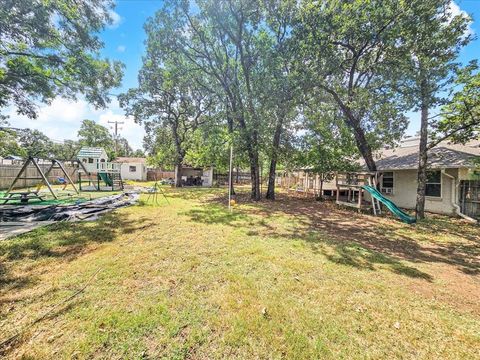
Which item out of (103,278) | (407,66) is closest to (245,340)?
(103,278)

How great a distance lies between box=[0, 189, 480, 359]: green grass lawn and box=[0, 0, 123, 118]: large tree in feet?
16.7

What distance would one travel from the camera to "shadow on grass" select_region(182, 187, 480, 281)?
465 cm

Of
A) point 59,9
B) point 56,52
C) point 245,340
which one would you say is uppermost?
point 59,9

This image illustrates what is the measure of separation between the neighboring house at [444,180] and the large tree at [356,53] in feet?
6.90

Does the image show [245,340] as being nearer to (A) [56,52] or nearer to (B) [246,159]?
(A) [56,52]

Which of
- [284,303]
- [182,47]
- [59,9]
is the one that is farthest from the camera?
[182,47]

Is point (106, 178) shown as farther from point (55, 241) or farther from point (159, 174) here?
point (159, 174)

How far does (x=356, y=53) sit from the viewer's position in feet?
32.6

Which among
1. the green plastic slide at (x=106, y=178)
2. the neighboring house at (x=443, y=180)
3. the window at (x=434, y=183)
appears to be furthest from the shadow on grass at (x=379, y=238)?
the green plastic slide at (x=106, y=178)

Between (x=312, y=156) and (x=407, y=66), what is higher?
(x=407, y=66)

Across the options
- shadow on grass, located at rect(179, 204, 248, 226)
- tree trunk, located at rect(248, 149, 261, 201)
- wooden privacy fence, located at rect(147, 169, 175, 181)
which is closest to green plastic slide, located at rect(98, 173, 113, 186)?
shadow on grass, located at rect(179, 204, 248, 226)

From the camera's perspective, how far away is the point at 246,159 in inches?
589

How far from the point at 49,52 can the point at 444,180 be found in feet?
56.5

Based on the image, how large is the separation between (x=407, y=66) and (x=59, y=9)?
41.8ft
